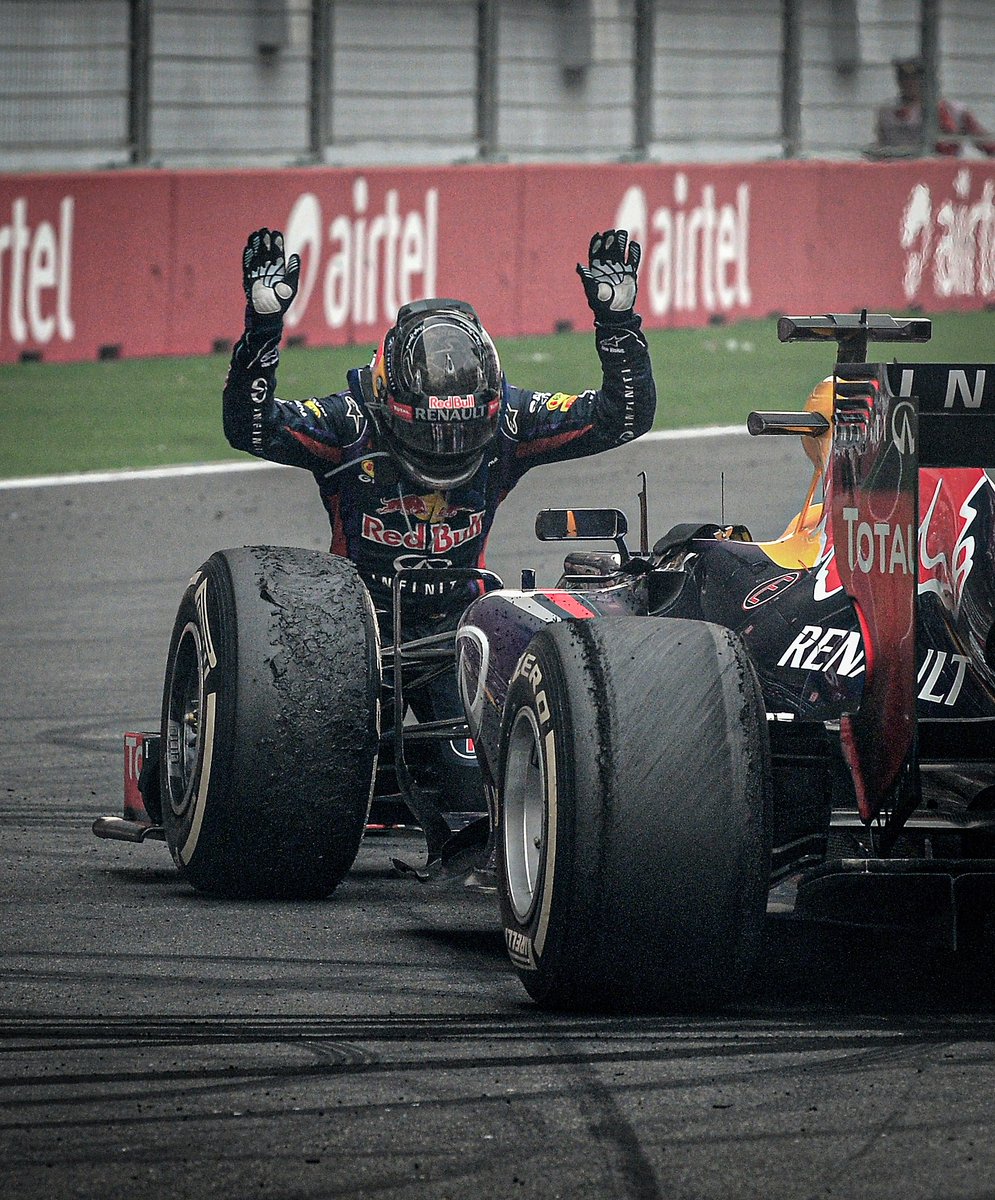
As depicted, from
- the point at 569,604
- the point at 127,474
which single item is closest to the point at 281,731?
the point at 569,604

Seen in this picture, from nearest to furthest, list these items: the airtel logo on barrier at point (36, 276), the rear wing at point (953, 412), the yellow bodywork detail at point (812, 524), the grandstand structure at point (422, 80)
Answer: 1. the rear wing at point (953, 412)
2. the yellow bodywork detail at point (812, 524)
3. the airtel logo on barrier at point (36, 276)
4. the grandstand structure at point (422, 80)

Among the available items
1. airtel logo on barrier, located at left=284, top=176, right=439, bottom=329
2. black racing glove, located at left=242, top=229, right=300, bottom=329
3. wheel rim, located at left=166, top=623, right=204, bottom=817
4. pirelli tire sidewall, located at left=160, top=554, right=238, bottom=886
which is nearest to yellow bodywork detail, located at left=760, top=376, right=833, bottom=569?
pirelli tire sidewall, located at left=160, top=554, right=238, bottom=886

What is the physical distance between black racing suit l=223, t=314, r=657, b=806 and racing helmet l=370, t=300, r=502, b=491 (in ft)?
0.28

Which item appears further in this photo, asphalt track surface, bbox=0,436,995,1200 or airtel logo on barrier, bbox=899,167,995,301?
airtel logo on barrier, bbox=899,167,995,301

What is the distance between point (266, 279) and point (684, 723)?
127 inches

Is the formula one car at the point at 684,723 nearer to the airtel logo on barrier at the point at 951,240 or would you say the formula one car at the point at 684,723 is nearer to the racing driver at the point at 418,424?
the racing driver at the point at 418,424

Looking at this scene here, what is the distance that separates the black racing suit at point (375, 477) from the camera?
7.39 metres

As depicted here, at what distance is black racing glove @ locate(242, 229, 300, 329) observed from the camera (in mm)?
7477

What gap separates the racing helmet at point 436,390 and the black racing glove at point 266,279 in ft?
1.24

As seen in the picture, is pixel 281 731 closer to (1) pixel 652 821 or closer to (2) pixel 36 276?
(1) pixel 652 821

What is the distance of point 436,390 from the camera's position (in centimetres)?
718

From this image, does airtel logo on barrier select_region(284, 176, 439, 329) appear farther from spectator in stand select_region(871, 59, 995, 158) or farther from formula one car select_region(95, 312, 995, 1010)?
formula one car select_region(95, 312, 995, 1010)

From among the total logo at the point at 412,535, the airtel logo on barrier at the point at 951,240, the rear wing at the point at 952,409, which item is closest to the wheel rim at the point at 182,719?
the total logo at the point at 412,535

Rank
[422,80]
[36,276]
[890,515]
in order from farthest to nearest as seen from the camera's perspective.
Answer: [422,80], [36,276], [890,515]
